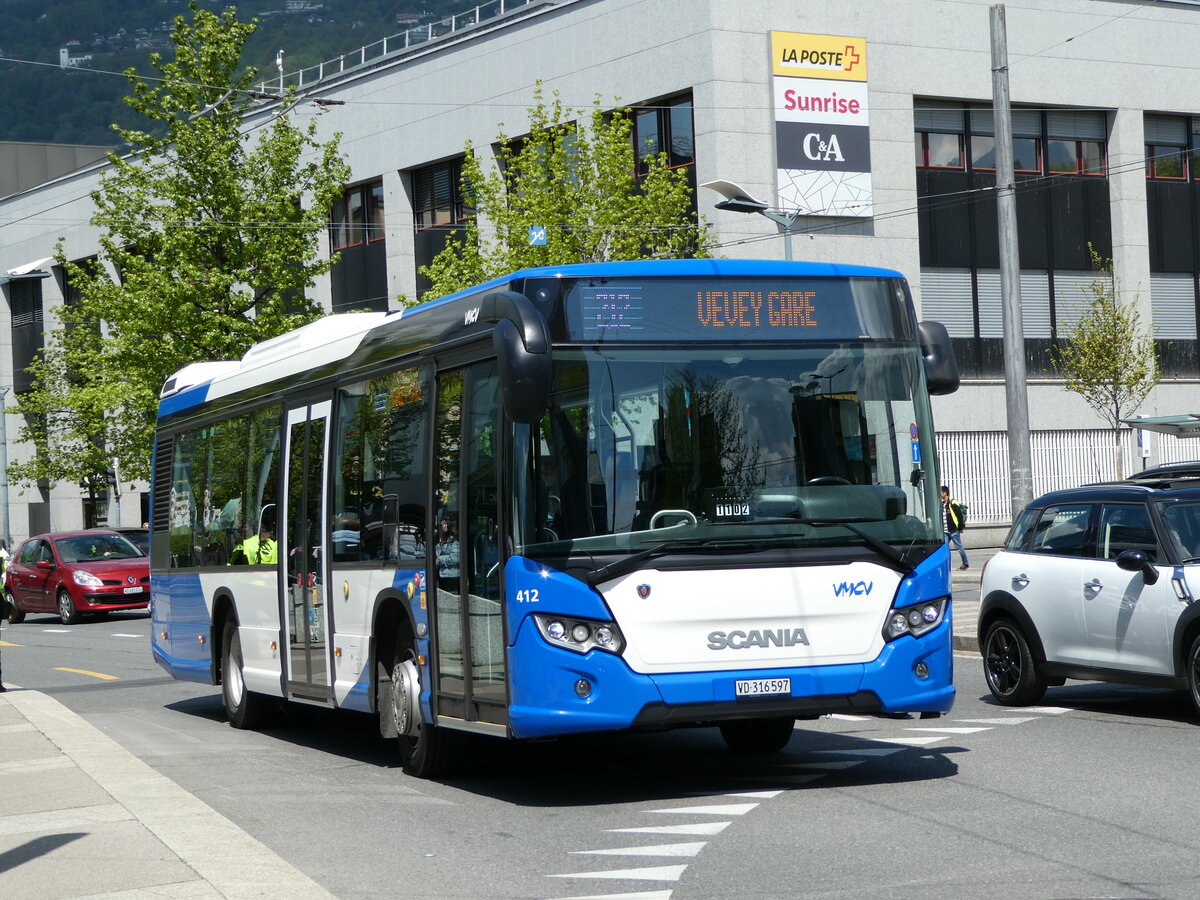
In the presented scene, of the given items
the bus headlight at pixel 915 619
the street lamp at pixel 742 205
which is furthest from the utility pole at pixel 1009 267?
the bus headlight at pixel 915 619

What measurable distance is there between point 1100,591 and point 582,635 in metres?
5.06

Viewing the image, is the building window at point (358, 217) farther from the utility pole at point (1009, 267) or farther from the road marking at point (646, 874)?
the road marking at point (646, 874)

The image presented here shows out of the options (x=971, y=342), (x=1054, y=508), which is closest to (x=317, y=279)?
(x=971, y=342)

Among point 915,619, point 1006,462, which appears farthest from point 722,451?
point 1006,462

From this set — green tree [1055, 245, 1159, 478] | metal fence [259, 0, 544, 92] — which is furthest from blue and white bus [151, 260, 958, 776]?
metal fence [259, 0, 544, 92]

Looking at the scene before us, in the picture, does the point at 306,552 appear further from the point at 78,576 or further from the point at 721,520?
the point at 78,576

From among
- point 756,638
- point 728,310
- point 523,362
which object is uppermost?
point 728,310

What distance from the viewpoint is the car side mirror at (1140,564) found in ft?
39.5

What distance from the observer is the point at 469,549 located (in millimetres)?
9828

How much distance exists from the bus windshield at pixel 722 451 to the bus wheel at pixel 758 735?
2175 mm

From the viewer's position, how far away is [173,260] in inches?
1452

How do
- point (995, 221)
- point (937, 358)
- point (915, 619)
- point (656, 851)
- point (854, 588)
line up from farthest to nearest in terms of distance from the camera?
point (995, 221), point (937, 358), point (915, 619), point (854, 588), point (656, 851)

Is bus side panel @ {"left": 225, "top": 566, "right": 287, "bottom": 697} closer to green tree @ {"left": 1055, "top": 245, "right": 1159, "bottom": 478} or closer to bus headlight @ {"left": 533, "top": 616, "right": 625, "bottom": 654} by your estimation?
bus headlight @ {"left": 533, "top": 616, "right": 625, "bottom": 654}

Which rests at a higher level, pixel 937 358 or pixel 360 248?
pixel 360 248
